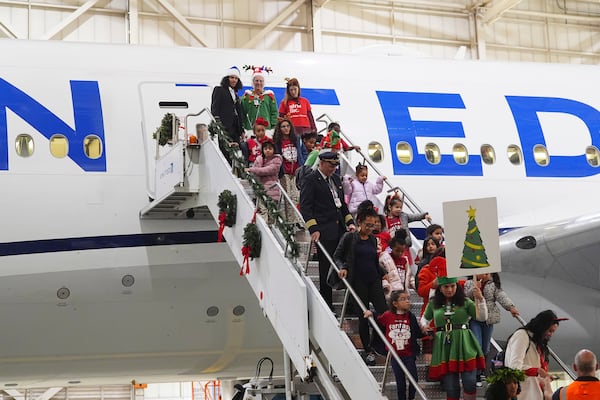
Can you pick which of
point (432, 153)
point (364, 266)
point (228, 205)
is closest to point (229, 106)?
point (228, 205)

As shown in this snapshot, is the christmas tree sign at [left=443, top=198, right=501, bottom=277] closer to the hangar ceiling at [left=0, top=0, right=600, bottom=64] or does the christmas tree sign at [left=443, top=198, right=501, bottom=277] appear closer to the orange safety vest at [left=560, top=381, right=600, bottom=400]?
the orange safety vest at [left=560, top=381, right=600, bottom=400]

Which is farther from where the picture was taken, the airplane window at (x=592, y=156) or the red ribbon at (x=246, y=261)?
the airplane window at (x=592, y=156)

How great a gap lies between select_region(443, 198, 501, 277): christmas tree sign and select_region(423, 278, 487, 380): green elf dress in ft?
1.03

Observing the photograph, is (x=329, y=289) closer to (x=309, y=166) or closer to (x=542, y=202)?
(x=309, y=166)

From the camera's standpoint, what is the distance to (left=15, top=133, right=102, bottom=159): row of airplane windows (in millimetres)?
10164

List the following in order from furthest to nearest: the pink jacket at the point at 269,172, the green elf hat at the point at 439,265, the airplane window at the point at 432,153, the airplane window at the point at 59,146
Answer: the airplane window at the point at 432,153 → the airplane window at the point at 59,146 → the pink jacket at the point at 269,172 → the green elf hat at the point at 439,265

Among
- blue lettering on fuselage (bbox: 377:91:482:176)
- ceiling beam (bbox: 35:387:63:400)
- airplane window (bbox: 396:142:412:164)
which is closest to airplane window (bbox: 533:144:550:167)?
blue lettering on fuselage (bbox: 377:91:482:176)

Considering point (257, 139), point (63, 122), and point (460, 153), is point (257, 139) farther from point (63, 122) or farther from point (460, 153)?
point (460, 153)

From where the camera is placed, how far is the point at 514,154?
1222 centimetres

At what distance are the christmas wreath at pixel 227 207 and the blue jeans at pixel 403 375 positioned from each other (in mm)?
2703

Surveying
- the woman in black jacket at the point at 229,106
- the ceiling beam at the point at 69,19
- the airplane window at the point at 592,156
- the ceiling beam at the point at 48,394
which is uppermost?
the ceiling beam at the point at 69,19

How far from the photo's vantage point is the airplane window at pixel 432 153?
11.8 metres

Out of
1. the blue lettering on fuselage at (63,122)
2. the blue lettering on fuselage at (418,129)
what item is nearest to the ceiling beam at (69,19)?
Answer: the blue lettering on fuselage at (63,122)

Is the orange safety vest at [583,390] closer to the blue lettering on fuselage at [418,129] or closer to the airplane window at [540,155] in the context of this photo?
the blue lettering on fuselage at [418,129]
